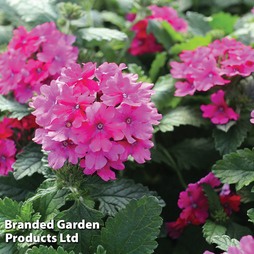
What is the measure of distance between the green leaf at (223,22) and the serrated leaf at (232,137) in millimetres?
973

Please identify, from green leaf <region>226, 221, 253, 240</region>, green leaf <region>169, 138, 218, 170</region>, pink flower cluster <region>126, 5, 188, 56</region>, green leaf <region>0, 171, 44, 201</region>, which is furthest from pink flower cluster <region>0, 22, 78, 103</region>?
green leaf <region>226, 221, 253, 240</region>

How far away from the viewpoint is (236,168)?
4.11ft

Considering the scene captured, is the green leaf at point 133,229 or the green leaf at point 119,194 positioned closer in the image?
the green leaf at point 133,229

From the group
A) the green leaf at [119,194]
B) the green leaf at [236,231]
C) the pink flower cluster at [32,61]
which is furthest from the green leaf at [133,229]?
the pink flower cluster at [32,61]

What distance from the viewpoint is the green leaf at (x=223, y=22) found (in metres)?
2.16

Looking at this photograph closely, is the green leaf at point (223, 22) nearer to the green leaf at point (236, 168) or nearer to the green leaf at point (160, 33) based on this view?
the green leaf at point (160, 33)

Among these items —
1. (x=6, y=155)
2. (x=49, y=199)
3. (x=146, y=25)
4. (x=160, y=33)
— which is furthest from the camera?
(x=146, y=25)

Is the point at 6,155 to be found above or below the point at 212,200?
above

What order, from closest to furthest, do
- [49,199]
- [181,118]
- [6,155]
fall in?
[49,199], [6,155], [181,118]

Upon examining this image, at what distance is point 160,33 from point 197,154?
0.89 metres

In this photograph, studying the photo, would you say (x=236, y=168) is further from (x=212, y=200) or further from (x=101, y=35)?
(x=101, y=35)

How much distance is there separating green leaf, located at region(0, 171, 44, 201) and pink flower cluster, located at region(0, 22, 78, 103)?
38cm

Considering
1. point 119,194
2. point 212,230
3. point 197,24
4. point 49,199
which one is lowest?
point 212,230

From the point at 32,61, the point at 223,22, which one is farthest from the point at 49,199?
the point at 223,22
